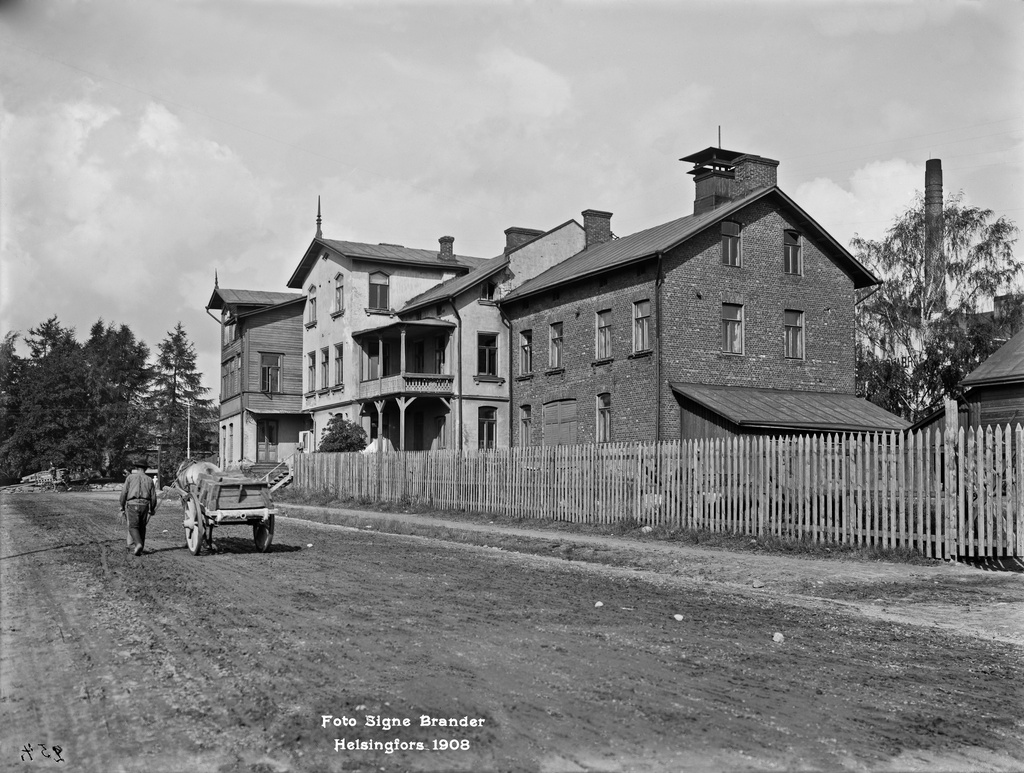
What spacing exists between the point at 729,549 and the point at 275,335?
3802 cm

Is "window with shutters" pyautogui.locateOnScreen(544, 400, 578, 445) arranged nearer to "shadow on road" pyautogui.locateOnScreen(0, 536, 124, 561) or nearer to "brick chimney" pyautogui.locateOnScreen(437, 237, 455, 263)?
"brick chimney" pyautogui.locateOnScreen(437, 237, 455, 263)

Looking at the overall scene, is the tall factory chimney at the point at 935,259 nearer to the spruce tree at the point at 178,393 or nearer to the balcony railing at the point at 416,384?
the balcony railing at the point at 416,384

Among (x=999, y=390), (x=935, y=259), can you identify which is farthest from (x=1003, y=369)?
(x=935, y=259)

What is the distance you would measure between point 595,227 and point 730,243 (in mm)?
10884

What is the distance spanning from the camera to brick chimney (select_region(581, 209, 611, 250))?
4256 centimetres

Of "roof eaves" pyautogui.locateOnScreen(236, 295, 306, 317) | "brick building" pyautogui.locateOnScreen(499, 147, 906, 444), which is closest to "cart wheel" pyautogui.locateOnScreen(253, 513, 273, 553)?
"brick building" pyautogui.locateOnScreen(499, 147, 906, 444)

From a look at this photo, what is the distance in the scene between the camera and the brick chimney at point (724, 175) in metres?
33.9

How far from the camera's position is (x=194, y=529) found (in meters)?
16.0

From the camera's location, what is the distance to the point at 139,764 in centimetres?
515

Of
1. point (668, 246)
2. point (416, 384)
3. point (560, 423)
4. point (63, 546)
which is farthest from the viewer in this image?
point (416, 384)

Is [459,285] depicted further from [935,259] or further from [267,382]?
[935,259]

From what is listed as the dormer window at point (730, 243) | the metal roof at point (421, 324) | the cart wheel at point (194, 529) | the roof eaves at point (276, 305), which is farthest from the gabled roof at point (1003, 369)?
the roof eaves at point (276, 305)

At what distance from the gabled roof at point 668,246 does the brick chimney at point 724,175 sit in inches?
29.1

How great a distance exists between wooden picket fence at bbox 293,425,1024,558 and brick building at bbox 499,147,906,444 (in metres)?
6.50
